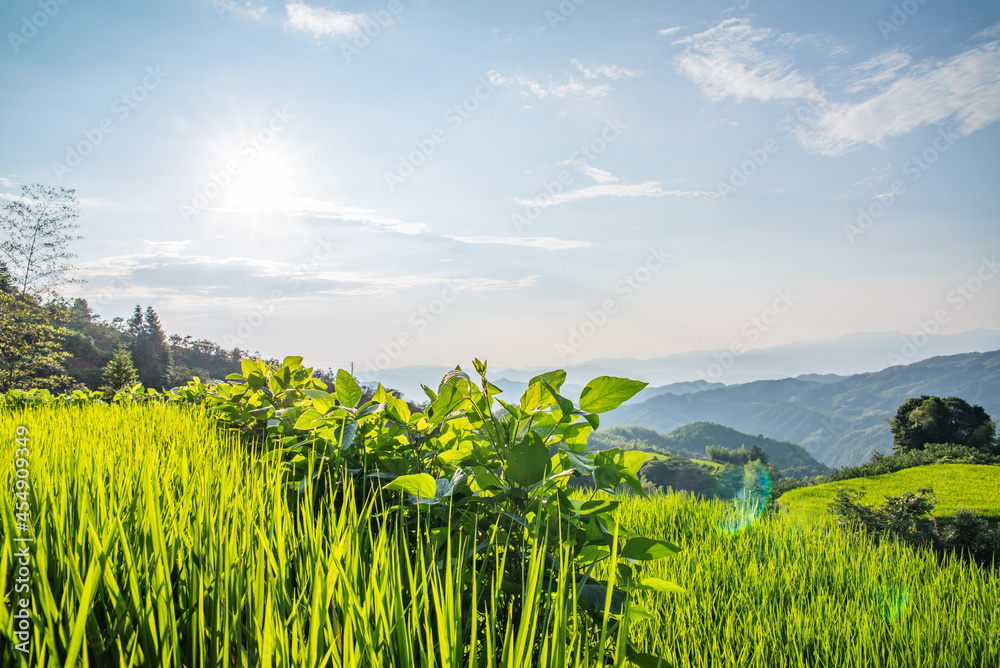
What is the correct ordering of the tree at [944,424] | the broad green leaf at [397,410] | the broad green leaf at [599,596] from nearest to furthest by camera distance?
1. the broad green leaf at [599,596]
2. the broad green leaf at [397,410]
3. the tree at [944,424]

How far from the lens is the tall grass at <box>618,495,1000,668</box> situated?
175 centimetres

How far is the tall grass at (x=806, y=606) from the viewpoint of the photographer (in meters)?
1.75

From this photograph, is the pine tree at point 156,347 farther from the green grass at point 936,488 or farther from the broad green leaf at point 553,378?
the broad green leaf at point 553,378

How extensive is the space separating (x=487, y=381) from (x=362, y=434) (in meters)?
0.70

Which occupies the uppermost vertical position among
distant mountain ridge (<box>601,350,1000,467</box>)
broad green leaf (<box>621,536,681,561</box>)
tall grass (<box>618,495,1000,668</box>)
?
broad green leaf (<box>621,536,681,561</box>)

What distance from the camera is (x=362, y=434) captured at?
1.69 meters

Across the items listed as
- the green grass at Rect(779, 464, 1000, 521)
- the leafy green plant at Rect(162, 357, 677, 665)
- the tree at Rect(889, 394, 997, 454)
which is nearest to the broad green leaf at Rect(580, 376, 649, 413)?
the leafy green plant at Rect(162, 357, 677, 665)

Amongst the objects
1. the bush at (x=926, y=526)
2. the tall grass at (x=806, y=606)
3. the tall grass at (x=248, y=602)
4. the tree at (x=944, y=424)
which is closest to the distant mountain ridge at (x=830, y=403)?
the tree at (x=944, y=424)

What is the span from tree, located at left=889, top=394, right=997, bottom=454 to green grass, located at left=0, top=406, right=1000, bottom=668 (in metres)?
28.2

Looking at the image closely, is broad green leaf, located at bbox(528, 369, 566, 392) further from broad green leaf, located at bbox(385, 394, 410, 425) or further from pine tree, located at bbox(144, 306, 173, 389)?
pine tree, located at bbox(144, 306, 173, 389)

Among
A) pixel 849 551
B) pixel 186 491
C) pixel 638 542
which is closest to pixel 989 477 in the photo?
pixel 849 551

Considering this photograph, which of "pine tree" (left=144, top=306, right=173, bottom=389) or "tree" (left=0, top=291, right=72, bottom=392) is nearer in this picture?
"tree" (left=0, top=291, right=72, bottom=392)

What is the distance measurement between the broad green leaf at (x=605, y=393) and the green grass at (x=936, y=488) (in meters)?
7.72

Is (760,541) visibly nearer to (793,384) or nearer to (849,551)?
(849,551)
